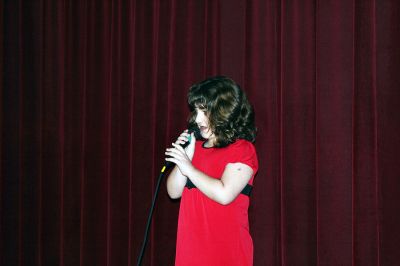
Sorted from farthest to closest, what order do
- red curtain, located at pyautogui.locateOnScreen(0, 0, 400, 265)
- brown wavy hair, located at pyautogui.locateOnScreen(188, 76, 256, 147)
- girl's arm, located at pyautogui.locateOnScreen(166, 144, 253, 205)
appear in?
red curtain, located at pyautogui.locateOnScreen(0, 0, 400, 265)
brown wavy hair, located at pyautogui.locateOnScreen(188, 76, 256, 147)
girl's arm, located at pyautogui.locateOnScreen(166, 144, 253, 205)

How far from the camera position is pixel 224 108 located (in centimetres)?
187

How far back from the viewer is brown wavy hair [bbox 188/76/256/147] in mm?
1867

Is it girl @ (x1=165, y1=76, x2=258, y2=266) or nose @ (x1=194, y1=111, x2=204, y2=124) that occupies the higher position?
nose @ (x1=194, y1=111, x2=204, y2=124)

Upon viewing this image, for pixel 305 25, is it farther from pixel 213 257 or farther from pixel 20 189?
pixel 20 189

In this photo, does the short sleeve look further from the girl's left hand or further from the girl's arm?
the girl's left hand

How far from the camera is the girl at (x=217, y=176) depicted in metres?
1.75

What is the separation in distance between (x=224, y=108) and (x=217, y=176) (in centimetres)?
27

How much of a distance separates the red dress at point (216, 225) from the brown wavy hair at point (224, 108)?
5cm

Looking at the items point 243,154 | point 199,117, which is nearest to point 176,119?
point 199,117

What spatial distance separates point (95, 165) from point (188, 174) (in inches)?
56.8

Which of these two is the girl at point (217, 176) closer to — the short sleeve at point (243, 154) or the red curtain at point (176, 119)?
the short sleeve at point (243, 154)

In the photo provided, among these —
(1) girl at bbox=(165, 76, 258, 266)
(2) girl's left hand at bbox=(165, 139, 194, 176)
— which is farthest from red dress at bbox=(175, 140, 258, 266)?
(2) girl's left hand at bbox=(165, 139, 194, 176)

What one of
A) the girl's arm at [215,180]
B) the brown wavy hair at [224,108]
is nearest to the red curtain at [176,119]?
the brown wavy hair at [224,108]

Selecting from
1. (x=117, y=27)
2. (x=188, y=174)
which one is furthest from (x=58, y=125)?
(x=188, y=174)
